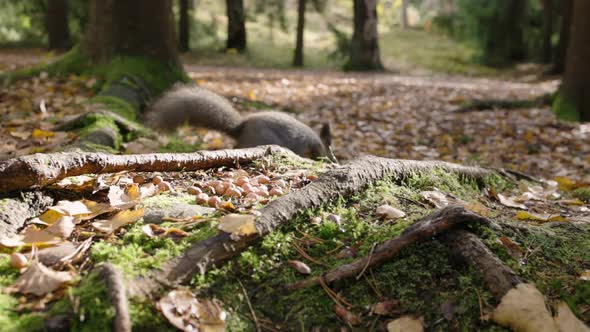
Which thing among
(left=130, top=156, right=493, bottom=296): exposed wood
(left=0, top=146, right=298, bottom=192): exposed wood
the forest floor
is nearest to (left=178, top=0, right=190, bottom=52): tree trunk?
the forest floor

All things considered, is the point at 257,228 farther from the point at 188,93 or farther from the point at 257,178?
the point at 188,93

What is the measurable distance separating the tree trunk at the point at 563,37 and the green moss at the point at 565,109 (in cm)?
736

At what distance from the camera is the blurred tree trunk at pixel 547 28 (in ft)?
55.1

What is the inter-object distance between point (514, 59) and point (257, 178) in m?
18.7

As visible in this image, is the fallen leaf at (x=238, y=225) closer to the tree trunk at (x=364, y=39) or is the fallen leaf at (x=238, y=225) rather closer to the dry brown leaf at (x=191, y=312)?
the dry brown leaf at (x=191, y=312)

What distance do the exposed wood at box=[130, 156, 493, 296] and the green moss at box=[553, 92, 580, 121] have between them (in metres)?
5.42

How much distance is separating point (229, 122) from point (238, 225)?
284cm

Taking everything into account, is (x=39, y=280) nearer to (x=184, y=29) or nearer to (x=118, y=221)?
(x=118, y=221)

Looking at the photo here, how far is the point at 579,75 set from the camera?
7.70 m

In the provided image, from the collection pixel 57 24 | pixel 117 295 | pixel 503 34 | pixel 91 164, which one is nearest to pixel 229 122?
pixel 91 164

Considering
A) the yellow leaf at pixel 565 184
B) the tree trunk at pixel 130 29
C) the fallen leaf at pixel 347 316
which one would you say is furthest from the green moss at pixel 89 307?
the tree trunk at pixel 130 29

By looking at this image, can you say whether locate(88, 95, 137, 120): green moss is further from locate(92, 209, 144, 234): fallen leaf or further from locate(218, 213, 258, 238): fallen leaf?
locate(218, 213, 258, 238): fallen leaf

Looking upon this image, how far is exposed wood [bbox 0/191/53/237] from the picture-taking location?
196 cm

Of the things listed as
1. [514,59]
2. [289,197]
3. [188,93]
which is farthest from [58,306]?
[514,59]
